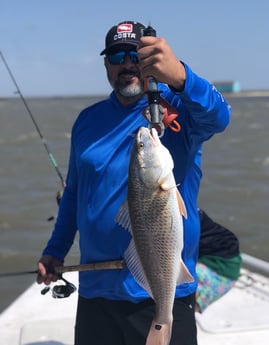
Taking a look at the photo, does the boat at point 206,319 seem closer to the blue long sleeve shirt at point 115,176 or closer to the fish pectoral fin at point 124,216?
the blue long sleeve shirt at point 115,176

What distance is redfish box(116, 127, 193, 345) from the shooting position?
209cm

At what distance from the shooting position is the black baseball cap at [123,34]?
2.80 metres

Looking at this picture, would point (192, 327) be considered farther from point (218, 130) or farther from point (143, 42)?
point (143, 42)

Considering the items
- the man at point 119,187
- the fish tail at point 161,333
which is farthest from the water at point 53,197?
the fish tail at point 161,333

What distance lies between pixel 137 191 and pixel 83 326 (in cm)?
110

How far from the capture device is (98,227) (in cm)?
271

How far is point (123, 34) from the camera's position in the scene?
9.29ft

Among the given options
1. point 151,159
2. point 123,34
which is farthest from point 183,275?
point 123,34

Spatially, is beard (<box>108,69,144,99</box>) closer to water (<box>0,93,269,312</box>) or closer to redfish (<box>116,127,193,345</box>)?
redfish (<box>116,127,193,345</box>)

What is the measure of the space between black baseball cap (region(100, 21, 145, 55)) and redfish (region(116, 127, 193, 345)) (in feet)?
2.82

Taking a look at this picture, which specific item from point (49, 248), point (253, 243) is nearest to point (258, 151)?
point (253, 243)

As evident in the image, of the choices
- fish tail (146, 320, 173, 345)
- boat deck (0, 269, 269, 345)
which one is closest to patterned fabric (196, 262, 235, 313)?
boat deck (0, 269, 269, 345)

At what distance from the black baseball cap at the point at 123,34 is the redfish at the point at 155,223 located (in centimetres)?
86

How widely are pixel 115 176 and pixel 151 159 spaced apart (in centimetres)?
60
